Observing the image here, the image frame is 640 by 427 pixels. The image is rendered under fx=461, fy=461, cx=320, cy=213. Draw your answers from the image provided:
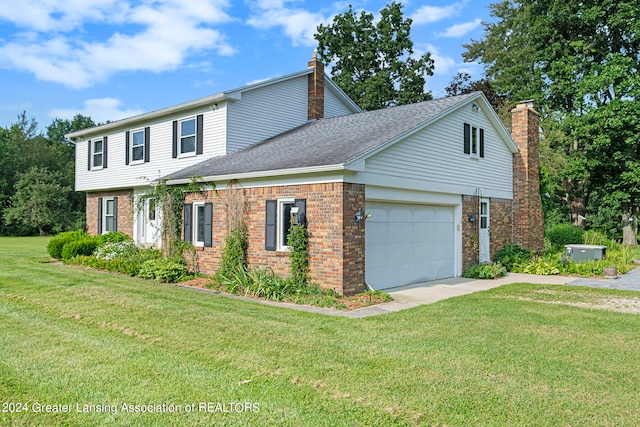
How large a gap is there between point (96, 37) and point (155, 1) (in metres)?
5.35

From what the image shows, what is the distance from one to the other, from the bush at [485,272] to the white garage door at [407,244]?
0.52 m

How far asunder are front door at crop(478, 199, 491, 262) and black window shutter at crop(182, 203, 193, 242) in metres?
9.08

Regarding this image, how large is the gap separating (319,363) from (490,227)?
38.1ft

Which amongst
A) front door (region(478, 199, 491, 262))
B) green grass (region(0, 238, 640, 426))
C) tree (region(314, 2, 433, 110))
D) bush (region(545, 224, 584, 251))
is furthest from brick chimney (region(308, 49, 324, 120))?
tree (region(314, 2, 433, 110))

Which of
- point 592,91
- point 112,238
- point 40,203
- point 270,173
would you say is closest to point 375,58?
point 592,91

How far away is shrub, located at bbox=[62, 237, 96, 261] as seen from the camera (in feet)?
53.0

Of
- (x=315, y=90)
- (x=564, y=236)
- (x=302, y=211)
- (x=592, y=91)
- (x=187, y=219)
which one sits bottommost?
(x=564, y=236)

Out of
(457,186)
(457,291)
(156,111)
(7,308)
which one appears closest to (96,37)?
(156,111)

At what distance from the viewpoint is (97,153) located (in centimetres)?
1989

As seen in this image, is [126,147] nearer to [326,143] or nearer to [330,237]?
[326,143]

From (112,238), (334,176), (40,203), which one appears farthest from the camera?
(40,203)

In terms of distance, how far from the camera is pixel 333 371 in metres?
5.05

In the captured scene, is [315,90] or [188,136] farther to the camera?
[315,90]

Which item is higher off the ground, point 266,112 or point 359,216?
point 266,112
